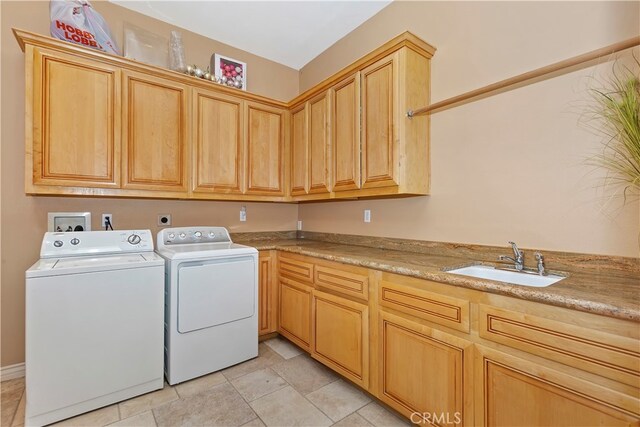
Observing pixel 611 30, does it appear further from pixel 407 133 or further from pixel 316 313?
pixel 316 313

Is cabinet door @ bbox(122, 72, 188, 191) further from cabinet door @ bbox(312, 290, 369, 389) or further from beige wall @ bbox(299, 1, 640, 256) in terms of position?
beige wall @ bbox(299, 1, 640, 256)

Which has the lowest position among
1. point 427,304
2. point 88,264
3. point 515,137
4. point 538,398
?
point 538,398

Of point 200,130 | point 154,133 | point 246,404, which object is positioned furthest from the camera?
point 200,130

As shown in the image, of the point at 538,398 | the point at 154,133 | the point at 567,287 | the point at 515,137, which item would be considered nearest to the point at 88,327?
the point at 154,133

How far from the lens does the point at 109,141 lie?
2.19 m

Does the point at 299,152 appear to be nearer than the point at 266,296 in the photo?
No

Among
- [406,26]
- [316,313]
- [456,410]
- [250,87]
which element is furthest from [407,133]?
[250,87]

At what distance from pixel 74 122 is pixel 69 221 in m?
0.75

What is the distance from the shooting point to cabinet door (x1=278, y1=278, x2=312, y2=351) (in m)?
2.35

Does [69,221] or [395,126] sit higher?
[395,126]

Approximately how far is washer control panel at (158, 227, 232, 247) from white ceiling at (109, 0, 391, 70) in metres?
1.94

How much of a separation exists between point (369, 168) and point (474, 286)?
1.18 m

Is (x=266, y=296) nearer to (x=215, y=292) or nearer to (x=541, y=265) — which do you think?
(x=215, y=292)
